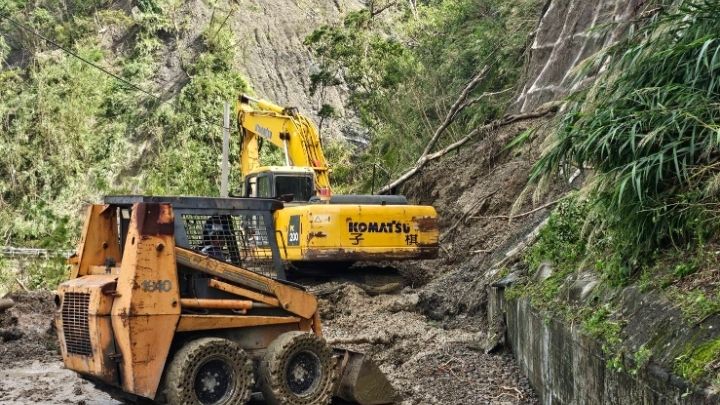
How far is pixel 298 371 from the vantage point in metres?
8.26

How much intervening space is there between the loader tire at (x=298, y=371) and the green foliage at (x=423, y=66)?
A: 10.6m

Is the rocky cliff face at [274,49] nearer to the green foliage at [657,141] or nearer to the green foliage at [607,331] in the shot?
the green foliage at [657,141]

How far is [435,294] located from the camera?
43.1 feet

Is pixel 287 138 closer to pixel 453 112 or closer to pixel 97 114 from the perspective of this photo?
pixel 453 112

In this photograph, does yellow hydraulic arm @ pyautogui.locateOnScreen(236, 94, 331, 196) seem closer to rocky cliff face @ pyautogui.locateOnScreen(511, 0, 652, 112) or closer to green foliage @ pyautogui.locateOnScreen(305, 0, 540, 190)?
green foliage @ pyautogui.locateOnScreen(305, 0, 540, 190)

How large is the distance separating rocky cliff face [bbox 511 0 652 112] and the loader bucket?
713cm

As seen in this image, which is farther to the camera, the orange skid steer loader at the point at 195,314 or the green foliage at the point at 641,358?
the orange skid steer loader at the point at 195,314

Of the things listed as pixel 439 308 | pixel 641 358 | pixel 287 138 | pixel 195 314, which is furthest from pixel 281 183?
pixel 641 358

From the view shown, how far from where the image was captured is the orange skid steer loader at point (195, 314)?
7.41 meters

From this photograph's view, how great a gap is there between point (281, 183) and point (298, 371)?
7585 millimetres

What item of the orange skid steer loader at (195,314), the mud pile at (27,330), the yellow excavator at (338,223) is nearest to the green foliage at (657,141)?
the orange skid steer loader at (195,314)

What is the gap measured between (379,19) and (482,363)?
28086 millimetres

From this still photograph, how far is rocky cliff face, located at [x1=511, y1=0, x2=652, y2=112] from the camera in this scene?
14598 millimetres

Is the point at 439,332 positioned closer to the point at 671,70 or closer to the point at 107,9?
the point at 671,70
